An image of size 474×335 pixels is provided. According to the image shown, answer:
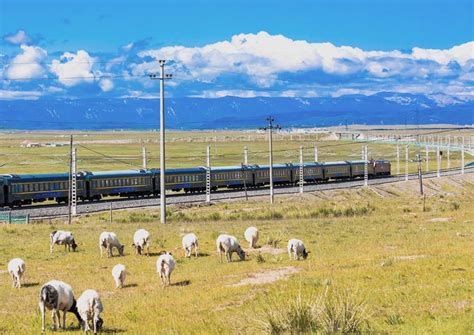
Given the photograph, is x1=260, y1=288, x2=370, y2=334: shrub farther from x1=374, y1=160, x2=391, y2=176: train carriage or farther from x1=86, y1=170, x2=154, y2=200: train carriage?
x1=374, y1=160, x2=391, y2=176: train carriage

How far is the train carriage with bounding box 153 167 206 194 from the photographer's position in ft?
271

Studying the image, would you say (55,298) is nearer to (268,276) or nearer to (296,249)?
(268,276)

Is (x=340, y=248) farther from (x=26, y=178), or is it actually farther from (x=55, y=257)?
(x=26, y=178)

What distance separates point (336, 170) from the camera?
4345 inches

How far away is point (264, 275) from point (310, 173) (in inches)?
3114

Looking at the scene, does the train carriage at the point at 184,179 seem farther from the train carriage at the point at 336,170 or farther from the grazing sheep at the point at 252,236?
the grazing sheep at the point at 252,236

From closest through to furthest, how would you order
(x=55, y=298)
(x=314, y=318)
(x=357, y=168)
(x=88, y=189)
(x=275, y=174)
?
(x=314, y=318) < (x=55, y=298) < (x=88, y=189) < (x=275, y=174) < (x=357, y=168)

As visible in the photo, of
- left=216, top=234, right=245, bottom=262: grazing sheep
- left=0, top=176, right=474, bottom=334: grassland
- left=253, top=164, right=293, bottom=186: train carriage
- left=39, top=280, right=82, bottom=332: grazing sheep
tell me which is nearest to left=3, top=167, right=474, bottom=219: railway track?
left=253, top=164, right=293, bottom=186: train carriage

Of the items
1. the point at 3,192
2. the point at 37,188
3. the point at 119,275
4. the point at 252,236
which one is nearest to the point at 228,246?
the point at 252,236

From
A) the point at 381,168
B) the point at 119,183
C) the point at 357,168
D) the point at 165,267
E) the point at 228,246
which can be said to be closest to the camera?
the point at 165,267

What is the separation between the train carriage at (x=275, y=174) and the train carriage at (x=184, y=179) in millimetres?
9124

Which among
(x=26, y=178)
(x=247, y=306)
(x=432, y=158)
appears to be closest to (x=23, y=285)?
(x=247, y=306)

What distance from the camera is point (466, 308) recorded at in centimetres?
1692

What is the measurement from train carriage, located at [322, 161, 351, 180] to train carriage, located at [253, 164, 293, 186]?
8.61 m
